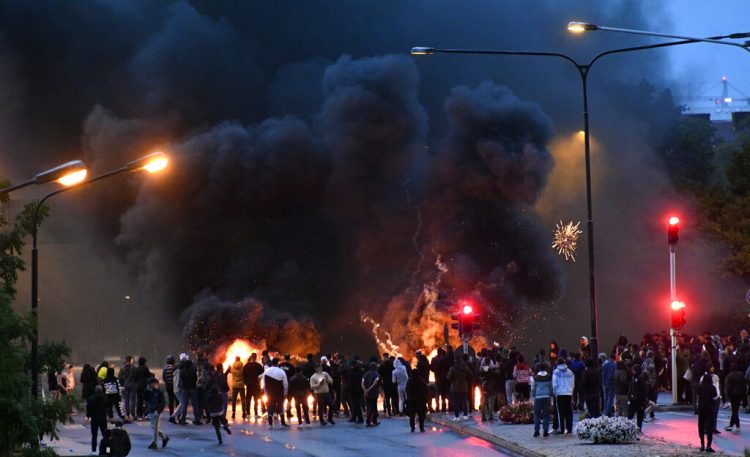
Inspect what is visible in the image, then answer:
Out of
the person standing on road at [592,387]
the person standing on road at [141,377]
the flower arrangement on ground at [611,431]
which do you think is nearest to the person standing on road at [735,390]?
the person standing on road at [592,387]

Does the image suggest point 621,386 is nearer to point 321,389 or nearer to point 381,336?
point 321,389

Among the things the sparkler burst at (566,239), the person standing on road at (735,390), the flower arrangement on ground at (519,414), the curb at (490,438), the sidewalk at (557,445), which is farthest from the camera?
the sparkler burst at (566,239)

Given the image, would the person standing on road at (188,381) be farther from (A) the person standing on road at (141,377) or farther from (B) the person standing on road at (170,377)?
(B) the person standing on road at (170,377)

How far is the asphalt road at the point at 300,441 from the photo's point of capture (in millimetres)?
22750

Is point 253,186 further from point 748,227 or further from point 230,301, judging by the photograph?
point 748,227

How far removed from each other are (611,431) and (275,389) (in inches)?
359

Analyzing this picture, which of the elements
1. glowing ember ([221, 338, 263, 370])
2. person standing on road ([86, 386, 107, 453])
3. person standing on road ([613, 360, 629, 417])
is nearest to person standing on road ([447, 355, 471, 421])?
person standing on road ([613, 360, 629, 417])

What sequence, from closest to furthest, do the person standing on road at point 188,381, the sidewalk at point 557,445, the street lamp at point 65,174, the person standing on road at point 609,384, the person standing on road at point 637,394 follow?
the street lamp at point 65,174, the sidewalk at point 557,445, the person standing on road at point 637,394, the person standing on road at point 609,384, the person standing on road at point 188,381

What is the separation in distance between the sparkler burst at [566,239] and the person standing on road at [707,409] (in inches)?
1327

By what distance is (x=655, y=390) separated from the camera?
2978 cm

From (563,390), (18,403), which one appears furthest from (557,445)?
(18,403)

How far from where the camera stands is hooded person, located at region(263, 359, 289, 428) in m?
→ 28.3

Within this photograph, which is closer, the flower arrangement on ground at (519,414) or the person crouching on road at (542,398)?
the person crouching on road at (542,398)

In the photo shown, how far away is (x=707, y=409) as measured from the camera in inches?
847
